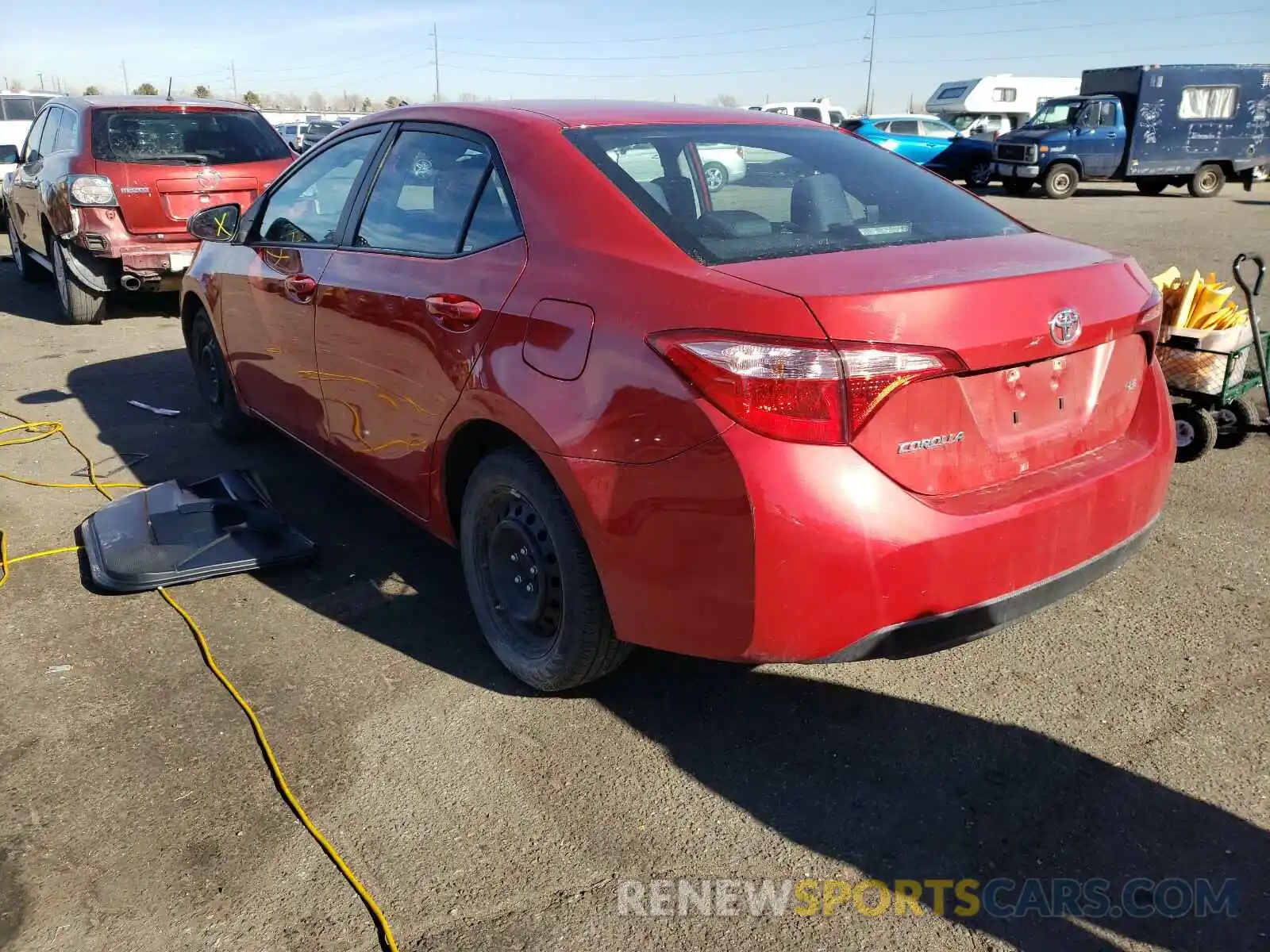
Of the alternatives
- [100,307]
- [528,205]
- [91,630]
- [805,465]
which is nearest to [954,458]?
[805,465]

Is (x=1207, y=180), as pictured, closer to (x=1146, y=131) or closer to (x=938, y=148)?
(x=1146, y=131)

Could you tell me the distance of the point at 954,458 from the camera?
2.30 meters

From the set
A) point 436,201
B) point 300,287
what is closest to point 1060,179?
point 300,287

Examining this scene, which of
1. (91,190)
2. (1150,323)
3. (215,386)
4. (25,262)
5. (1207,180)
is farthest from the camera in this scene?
(1207,180)

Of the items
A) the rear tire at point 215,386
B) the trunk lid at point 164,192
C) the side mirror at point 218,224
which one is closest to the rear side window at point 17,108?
the trunk lid at point 164,192

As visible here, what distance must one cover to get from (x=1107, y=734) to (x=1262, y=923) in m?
0.68

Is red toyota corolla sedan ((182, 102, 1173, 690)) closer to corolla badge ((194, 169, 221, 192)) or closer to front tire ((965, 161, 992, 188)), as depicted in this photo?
corolla badge ((194, 169, 221, 192))

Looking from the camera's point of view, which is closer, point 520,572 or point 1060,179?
point 520,572

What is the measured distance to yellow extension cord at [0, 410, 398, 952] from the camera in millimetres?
2229

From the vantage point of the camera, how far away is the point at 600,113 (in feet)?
10.3

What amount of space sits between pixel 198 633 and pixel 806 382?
232 cm

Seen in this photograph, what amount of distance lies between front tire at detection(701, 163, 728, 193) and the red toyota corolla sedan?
0.22 feet

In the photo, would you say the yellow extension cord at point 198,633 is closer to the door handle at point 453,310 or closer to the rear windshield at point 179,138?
the door handle at point 453,310

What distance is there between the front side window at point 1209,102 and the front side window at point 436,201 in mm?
23542
